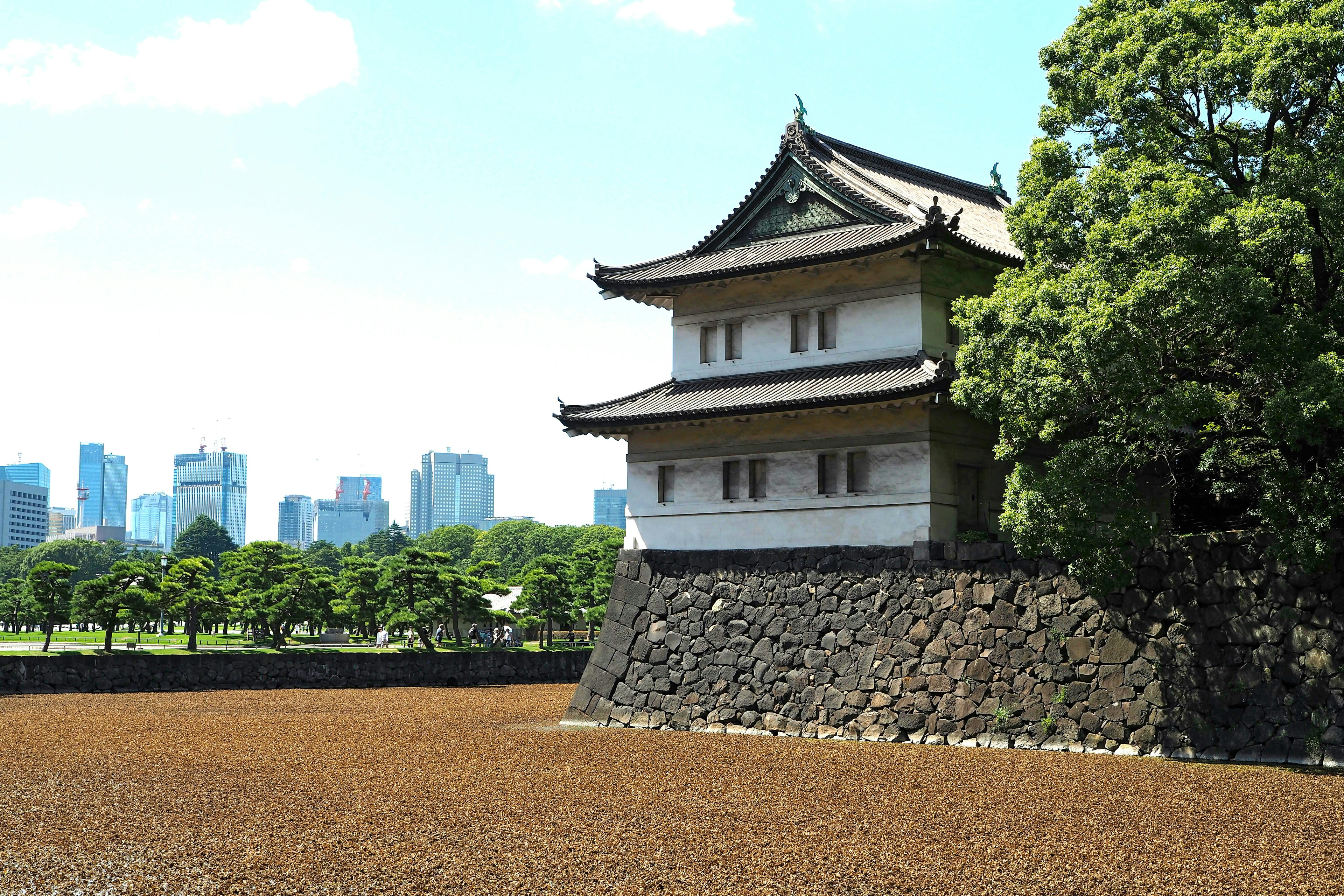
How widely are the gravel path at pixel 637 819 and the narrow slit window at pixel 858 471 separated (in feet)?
17.5

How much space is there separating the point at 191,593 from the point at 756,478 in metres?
29.4

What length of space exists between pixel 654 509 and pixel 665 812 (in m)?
13.4

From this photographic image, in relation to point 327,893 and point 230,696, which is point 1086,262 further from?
point 230,696

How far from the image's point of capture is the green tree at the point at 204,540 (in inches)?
5802

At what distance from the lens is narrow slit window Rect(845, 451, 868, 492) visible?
25.5 meters

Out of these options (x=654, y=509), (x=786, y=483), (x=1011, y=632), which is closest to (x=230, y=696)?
(x=654, y=509)

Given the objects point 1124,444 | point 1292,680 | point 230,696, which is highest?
point 1124,444

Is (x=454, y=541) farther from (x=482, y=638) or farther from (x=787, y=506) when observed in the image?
(x=787, y=506)

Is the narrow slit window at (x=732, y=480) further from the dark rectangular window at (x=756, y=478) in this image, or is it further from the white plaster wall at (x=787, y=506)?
the dark rectangular window at (x=756, y=478)

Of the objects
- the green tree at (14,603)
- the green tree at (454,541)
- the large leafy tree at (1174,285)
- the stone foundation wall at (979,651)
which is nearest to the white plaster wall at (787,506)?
the stone foundation wall at (979,651)

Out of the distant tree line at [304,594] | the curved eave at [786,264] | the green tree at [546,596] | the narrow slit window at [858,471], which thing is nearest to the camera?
the curved eave at [786,264]

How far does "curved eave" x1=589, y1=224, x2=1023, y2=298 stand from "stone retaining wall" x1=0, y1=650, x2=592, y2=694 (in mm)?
20727

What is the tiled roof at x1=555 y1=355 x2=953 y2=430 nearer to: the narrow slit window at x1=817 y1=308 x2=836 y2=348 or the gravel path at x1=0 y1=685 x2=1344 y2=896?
the narrow slit window at x1=817 y1=308 x2=836 y2=348

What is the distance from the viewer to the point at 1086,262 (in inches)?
762
